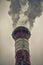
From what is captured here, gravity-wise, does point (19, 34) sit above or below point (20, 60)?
above

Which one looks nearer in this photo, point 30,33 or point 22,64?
point 22,64

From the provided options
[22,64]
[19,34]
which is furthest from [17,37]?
[22,64]

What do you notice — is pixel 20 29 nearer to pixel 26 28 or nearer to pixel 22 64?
pixel 26 28

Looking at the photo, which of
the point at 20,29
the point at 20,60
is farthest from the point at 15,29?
the point at 20,60

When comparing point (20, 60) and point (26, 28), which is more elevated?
point (26, 28)

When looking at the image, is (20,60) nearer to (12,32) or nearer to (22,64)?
(22,64)
